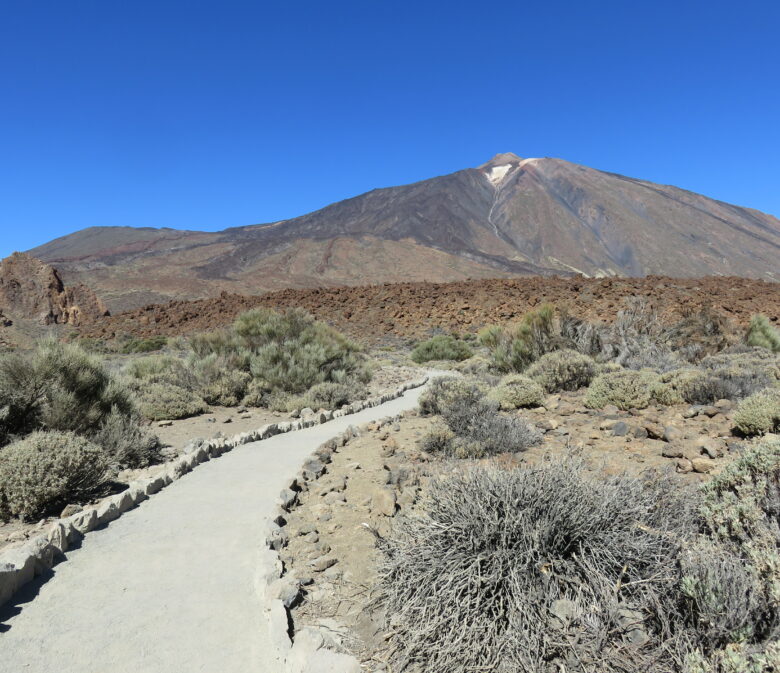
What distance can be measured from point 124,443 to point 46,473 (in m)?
1.60

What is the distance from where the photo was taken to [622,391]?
26.1 feet

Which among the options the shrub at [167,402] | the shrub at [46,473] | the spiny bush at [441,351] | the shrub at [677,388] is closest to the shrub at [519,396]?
the shrub at [677,388]

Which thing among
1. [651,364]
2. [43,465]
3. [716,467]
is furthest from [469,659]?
[651,364]

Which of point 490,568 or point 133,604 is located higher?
point 490,568

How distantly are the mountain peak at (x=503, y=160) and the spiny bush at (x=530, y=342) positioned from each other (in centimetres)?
→ 18068

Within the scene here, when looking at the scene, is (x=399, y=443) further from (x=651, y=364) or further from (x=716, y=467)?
(x=651, y=364)

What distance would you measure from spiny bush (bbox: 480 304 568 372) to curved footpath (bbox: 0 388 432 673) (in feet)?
31.1

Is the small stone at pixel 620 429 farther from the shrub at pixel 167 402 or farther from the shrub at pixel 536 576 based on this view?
the shrub at pixel 167 402

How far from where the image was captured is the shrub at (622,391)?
7.78 metres

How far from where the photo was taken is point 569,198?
149 metres

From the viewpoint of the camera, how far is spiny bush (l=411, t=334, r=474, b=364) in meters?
20.4

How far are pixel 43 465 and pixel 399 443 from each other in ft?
13.0

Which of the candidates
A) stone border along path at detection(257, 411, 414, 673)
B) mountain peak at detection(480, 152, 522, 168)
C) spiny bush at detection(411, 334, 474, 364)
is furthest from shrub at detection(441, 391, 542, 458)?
mountain peak at detection(480, 152, 522, 168)

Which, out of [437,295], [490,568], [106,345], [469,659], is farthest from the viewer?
[437,295]
